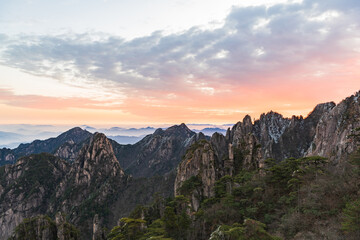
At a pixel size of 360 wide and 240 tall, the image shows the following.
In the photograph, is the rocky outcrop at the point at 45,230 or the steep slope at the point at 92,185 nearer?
the rocky outcrop at the point at 45,230

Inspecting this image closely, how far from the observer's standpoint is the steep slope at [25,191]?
164 m

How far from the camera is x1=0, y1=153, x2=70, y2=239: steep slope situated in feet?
537

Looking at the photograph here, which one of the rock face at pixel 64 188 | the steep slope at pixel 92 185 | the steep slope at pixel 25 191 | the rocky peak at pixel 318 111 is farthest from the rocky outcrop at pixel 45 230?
the rocky peak at pixel 318 111

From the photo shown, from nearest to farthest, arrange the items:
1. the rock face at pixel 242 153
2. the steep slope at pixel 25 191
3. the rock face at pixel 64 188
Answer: the rock face at pixel 242 153 < the rock face at pixel 64 188 < the steep slope at pixel 25 191

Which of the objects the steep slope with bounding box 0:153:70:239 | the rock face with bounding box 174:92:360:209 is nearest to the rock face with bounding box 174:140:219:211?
the rock face with bounding box 174:92:360:209

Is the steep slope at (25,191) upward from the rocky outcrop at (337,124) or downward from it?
downward

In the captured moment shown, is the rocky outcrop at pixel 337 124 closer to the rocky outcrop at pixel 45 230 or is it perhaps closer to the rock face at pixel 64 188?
the rocky outcrop at pixel 45 230

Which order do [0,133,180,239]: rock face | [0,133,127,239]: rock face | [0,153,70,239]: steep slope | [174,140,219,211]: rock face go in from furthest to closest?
[0,153,70,239]: steep slope
[0,133,127,239]: rock face
[0,133,180,239]: rock face
[174,140,219,211]: rock face

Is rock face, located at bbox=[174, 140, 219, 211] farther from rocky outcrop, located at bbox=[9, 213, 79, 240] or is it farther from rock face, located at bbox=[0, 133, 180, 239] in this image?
rock face, located at bbox=[0, 133, 180, 239]

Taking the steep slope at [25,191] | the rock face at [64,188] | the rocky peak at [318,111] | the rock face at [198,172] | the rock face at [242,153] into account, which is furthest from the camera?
the rocky peak at [318,111]

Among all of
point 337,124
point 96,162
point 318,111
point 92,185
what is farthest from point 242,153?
point 318,111

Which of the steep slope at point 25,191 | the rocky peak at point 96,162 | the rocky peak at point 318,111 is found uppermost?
the rocky peak at point 318,111

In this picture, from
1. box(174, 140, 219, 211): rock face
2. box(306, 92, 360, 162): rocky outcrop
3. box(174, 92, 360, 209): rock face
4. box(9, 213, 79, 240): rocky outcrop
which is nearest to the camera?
box(9, 213, 79, 240): rocky outcrop

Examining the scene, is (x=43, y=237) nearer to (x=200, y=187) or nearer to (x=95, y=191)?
(x=200, y=187)
